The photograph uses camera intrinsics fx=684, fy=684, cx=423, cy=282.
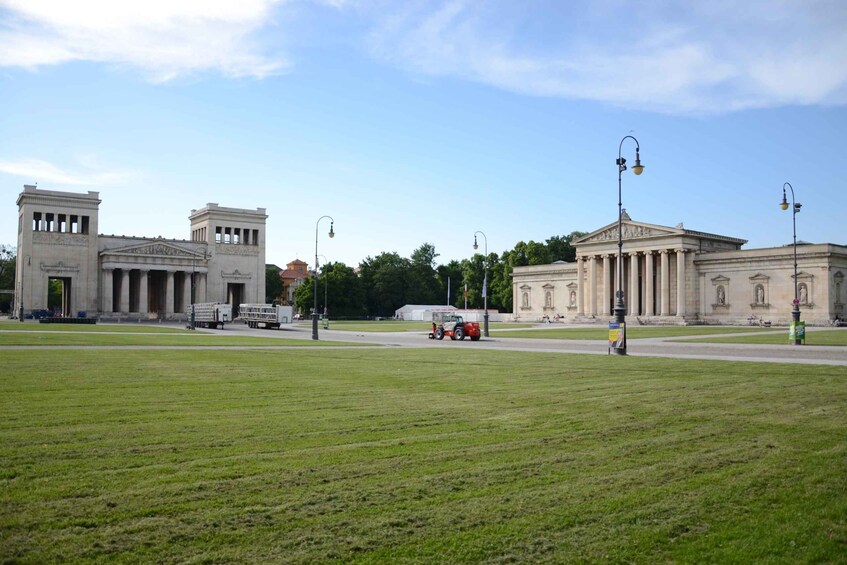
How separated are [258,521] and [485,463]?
12.3ft

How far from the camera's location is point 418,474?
30.7ft

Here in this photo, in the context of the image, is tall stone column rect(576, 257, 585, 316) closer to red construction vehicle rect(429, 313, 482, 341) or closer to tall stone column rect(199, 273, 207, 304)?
tall stone column rect(199, 273, 207, 304)

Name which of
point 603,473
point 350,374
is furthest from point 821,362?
point 603,473

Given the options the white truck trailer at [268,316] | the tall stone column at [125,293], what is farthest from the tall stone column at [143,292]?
the white truck trailer at [268,316]

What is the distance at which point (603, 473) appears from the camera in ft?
31.4

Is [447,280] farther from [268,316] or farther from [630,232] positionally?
[268,316]

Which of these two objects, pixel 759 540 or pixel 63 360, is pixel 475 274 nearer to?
pixel 63 360

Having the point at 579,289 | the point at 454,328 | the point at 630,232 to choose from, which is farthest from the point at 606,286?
the point at 454,328

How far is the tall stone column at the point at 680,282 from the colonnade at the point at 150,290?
77923 mm

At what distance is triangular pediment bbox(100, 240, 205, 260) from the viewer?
116 meters

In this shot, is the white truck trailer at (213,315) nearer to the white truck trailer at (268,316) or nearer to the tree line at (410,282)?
the white truck trailer at (268,316)

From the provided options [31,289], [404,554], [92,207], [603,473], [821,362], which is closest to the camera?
[404,554]

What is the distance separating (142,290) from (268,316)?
4649 centimetres

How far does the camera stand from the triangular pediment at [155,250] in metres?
116
